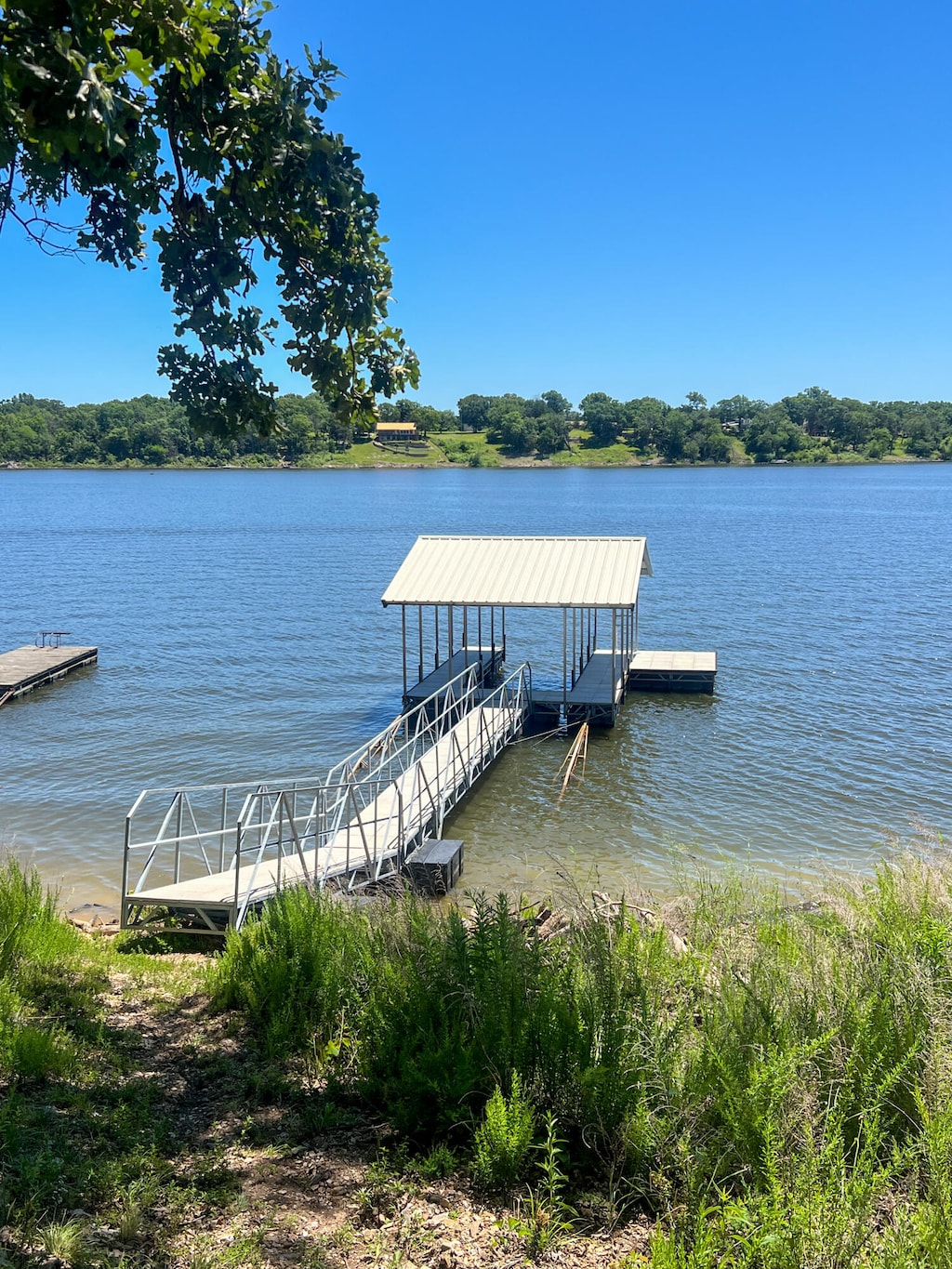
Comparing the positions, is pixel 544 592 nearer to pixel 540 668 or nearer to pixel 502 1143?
pixel 540 668

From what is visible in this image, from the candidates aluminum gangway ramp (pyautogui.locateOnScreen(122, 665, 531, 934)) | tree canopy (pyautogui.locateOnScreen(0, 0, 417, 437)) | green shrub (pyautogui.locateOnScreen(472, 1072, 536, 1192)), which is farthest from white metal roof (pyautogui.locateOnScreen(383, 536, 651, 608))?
green shrub (pyautogui.locateOnScreen(472, 1072, 536, 1192))

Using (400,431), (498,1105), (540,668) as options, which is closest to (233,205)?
(498,1105)

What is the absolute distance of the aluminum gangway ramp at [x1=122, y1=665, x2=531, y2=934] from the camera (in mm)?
11117

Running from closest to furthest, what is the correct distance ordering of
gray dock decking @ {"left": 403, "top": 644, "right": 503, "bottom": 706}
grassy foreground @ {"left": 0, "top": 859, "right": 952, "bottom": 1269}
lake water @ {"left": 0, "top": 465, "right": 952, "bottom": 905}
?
grassy foreground @ {"left": 0, "top": 859, "right": 952, "bottom": 1269}, lake water @ {"left": 0, "top": 465, "right": 952, "bottom": 905}, gray dock decking @ {"left": 403, "top": 644, "right": 503, "bottom": 706}

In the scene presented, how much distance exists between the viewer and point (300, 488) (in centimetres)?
13788

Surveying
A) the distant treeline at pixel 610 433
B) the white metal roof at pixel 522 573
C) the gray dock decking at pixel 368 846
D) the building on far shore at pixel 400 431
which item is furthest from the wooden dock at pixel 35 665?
the building on far shore at pixel 400 431

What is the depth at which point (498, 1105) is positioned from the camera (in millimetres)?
4699

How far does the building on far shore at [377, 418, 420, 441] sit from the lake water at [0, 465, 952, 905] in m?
111

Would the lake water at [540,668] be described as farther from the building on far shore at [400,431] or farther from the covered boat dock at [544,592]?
the building on far shore at [400,431]

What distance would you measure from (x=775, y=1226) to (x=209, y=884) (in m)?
8.87

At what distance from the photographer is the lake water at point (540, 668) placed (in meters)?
16.8

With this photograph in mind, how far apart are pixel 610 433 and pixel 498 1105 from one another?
192 metres

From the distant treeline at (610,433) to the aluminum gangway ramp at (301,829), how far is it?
150922mm

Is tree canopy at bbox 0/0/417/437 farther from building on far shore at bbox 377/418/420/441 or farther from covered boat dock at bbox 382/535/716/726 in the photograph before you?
building on far shore at bbox 377/418/420/441
